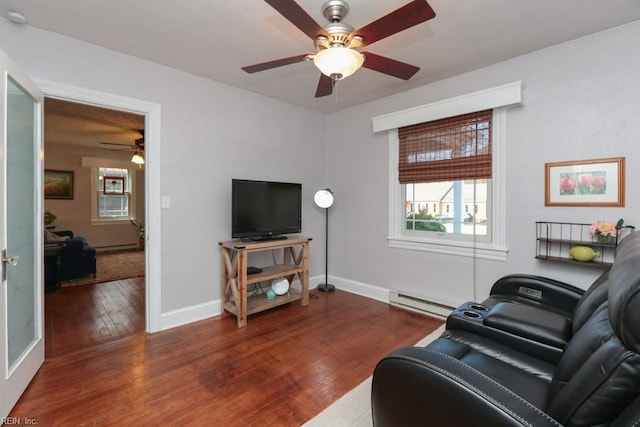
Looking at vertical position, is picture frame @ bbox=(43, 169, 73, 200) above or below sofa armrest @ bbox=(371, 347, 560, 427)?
above

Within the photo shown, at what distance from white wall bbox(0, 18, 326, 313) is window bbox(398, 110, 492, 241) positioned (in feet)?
5.10

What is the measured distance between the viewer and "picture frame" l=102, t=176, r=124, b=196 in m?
7.20

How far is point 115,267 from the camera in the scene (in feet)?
18.2

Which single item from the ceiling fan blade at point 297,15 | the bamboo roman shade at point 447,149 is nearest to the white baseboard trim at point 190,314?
the bamboo roman shade at point 447,149

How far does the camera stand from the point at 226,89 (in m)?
3.32

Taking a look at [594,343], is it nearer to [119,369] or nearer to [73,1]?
[119,369]

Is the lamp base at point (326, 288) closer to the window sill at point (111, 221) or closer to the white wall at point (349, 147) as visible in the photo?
the white wall at point (349, 147)

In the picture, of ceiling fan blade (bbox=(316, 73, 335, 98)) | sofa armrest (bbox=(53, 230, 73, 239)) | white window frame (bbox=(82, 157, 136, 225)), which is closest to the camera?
ceiling fan blade (bbox=(316, 73, 335, 98))

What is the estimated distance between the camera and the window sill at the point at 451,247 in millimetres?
2895

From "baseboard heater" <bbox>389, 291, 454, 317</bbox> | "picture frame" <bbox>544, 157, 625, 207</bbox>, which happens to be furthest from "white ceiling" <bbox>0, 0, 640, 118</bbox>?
"baseboard heater" <bbox>389, 291, 454, 317</bbox>

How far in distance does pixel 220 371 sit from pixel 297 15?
2.30 meters

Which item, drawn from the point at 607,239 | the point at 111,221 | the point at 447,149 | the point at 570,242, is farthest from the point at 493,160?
the point at 111,221

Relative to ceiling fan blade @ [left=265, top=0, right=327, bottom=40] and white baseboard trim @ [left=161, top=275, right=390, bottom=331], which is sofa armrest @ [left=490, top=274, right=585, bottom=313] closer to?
white baseboard trim @ [left=161, top=275, right=390, bottom=331]

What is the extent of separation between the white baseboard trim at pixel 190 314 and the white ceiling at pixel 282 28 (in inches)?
92.8
